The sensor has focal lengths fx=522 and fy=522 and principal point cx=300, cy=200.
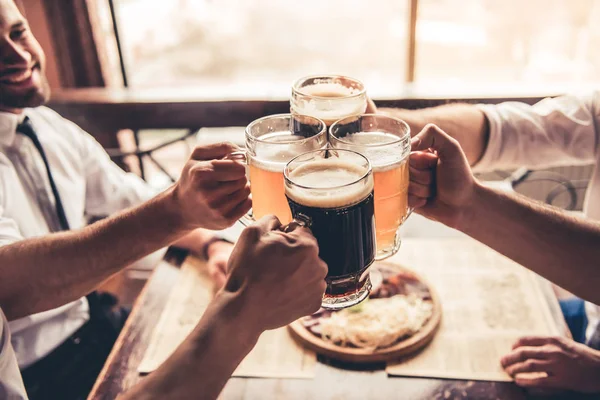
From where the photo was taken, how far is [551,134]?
73.7 inches

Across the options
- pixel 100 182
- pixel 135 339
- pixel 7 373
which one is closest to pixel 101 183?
pixel 100 182

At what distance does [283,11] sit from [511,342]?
4286 millimetres

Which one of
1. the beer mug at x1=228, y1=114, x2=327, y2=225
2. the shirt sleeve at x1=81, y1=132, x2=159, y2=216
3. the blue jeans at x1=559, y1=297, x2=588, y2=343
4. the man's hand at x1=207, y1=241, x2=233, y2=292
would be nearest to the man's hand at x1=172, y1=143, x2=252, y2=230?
the beer mug at x1=228, y1=114, x2=327, y2=225

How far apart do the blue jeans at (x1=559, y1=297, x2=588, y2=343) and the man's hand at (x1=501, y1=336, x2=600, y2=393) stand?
42 centimetres

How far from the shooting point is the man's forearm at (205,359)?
2.99 feet

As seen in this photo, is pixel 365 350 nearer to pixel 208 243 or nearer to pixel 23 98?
pixel 208 243

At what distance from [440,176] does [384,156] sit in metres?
0.27

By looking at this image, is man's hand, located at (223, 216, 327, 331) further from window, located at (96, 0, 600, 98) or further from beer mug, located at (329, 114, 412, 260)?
window, located at (96, 0, 600, 98)

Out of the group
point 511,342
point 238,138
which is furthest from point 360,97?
point 238,138

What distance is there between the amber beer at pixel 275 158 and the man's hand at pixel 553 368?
2.30 feet

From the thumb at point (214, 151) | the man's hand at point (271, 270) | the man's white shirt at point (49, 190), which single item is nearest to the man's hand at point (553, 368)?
the man's hand at point (271, 270)

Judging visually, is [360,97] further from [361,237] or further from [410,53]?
[410,53]

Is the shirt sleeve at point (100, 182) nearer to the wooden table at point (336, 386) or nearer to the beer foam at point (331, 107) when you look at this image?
the wooden table at point (336, 386)

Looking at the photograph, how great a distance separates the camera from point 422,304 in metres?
1.48
